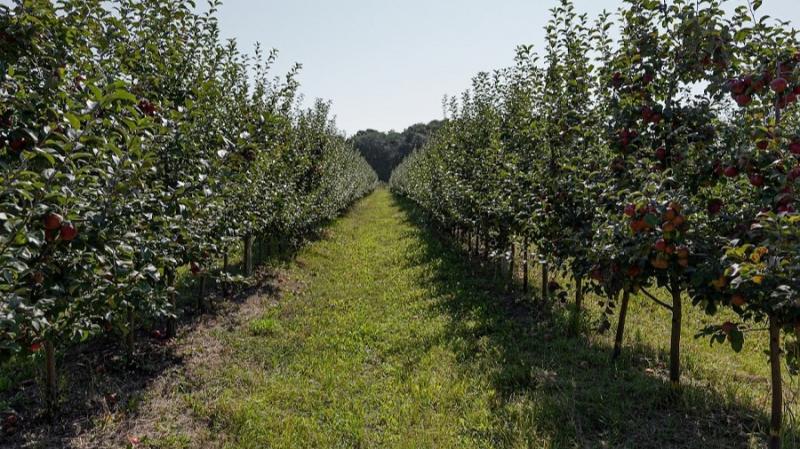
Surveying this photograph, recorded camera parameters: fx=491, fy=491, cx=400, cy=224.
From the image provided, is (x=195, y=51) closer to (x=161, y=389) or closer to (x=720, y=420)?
(x=161, y=389)

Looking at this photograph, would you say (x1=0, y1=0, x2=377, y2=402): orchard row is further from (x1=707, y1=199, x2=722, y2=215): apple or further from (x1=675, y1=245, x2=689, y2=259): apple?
(x1=707, y1=199, x2=722, y2=215): apple

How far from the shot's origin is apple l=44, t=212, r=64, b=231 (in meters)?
2.30

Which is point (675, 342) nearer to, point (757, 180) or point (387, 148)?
point (757, 180)

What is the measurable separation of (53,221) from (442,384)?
4107 millimetres

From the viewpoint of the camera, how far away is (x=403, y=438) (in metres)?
4.29

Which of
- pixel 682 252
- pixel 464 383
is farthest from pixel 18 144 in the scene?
pixel 464 383

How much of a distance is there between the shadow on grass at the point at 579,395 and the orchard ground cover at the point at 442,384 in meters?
0.02

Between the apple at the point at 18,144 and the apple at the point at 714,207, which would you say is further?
the apple at the point at 714,207

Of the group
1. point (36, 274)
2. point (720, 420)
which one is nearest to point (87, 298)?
point (36, 274)

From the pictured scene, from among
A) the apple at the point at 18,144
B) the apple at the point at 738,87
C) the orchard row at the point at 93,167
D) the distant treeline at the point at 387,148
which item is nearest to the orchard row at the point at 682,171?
the apple at the point at 738,87

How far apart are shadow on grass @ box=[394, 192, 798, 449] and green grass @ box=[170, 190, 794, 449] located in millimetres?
16

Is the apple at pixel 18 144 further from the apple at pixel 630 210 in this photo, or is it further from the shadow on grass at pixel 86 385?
the apple at pixel 630 210

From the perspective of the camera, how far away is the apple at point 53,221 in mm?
2305

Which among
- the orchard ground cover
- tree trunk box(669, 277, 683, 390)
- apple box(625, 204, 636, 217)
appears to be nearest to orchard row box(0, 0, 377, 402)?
the orchard ground cover
